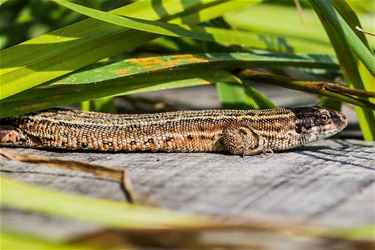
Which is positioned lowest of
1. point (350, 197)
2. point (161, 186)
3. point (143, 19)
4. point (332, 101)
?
point (350, 197)

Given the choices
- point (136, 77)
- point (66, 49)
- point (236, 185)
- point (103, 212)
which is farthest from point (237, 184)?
point (136, 77)

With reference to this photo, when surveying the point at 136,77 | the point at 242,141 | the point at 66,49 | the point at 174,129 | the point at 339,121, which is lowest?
the point at 339,121

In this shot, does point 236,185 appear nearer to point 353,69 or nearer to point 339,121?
point 353,69

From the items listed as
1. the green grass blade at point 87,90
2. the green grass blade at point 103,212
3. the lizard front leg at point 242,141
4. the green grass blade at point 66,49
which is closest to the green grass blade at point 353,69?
the lizard front leg at point 242,141

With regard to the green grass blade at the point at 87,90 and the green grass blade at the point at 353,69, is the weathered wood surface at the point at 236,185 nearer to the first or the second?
the green grass blade at the point at 87,90

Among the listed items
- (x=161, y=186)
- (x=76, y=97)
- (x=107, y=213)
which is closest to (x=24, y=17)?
(x=76, y=97)

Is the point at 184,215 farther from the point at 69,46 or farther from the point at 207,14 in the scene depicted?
the point at 207,14
